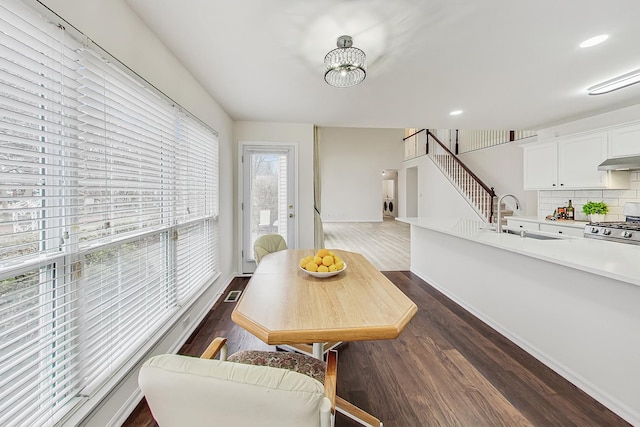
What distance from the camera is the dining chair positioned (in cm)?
68

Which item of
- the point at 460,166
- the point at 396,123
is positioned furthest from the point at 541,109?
the point at 460,166

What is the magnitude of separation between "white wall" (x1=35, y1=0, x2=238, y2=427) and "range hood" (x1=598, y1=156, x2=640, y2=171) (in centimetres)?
486

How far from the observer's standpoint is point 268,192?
4.11m

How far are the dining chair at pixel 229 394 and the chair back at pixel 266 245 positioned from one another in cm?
160

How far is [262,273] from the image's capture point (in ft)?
5.93

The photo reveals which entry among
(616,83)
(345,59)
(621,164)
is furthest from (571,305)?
(621,164)

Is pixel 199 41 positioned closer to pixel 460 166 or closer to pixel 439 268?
pixel 439 268

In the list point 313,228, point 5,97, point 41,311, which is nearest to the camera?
point 5,97

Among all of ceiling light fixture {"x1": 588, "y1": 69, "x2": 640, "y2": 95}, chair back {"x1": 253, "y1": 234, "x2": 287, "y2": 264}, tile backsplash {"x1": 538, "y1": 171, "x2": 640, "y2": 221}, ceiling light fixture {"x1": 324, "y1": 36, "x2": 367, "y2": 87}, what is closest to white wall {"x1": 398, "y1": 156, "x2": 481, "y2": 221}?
tile backsplash {"x1": 538, "y1": 171, "x2": 640, "y2": 221}

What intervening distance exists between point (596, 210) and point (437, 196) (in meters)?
4.09

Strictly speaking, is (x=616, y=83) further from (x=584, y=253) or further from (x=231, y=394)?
(x=231, y=394)

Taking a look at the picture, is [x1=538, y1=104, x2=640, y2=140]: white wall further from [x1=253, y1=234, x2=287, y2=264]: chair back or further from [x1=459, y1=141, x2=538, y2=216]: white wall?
[x1=253, y1=234, x2=287, y2=264]: chair back

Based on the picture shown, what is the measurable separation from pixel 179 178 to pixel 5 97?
1.38m

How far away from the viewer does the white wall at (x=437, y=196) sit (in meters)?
6.54
